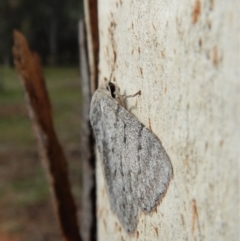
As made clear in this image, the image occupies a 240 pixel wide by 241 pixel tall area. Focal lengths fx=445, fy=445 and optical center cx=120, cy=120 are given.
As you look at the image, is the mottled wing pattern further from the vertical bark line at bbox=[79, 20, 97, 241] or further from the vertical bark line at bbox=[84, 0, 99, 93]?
the vertical bark line at bbox=[79, 20, 97, 241]

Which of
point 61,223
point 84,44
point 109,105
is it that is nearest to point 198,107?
point 109,105

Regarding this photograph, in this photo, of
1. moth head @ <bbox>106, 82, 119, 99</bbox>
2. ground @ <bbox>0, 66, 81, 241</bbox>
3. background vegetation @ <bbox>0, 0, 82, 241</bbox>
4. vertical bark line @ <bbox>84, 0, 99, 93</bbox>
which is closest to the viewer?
moth head @ <bbox>106, 82, 119, 99</bbox>

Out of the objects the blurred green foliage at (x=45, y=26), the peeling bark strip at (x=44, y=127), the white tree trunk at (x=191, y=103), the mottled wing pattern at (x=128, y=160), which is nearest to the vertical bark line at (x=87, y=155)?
the peeling bark strip at (x=44, y=127)

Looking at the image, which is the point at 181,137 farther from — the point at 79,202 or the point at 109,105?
the point at 79,202

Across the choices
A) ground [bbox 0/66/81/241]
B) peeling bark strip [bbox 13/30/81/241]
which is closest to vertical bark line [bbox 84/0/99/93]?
peeling bark strip [bbox 13/30/81/241]

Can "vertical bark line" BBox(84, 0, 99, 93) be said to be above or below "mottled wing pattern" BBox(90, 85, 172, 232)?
above

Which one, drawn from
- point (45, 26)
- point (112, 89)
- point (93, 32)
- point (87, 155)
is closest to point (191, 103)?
point (112, 89)
